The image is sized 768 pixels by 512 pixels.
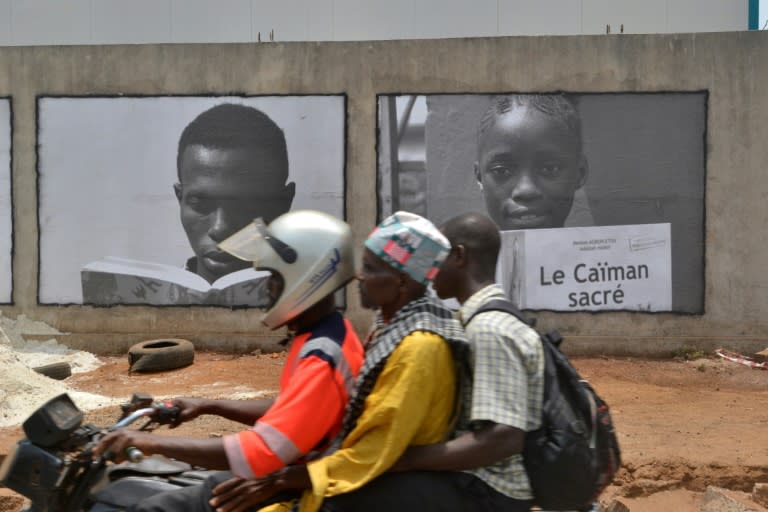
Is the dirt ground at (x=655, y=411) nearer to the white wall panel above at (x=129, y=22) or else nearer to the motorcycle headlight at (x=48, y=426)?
the motorcycle headlight at (x=48, y=426)

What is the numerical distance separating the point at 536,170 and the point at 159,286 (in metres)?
5.36

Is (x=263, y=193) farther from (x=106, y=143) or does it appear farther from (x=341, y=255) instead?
(x=341, y=255)

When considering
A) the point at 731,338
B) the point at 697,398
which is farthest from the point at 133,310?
the point at 731,338

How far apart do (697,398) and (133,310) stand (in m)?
7.25

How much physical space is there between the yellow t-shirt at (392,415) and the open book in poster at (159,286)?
8586mm

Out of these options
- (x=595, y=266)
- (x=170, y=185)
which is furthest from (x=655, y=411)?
(x=170, y=185)

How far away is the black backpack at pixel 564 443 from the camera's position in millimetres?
2189

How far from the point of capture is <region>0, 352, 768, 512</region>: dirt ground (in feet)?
16.8

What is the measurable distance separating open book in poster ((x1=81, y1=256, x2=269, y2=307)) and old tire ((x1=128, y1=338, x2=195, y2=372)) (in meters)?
0.96

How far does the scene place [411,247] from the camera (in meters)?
2.23

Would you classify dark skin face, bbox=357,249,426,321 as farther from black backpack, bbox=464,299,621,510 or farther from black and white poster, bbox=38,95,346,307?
black and white poster, bbox=38,95,346,307

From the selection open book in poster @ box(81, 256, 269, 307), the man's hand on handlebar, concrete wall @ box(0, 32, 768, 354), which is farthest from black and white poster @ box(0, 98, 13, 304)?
the man's hand on handlebar

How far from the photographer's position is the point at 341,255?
238 centimetres

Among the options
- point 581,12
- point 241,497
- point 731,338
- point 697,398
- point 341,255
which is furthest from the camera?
point 581,12
